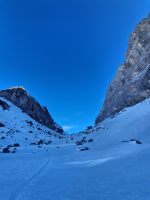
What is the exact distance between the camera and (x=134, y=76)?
79.9m

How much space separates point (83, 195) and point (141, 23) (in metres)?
96.3

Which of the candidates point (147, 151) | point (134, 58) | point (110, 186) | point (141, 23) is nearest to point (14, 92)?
point (134, 58)

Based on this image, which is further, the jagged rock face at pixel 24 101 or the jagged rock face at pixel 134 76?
the jagged rock face at pixel 24 101

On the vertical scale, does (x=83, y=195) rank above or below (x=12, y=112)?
below

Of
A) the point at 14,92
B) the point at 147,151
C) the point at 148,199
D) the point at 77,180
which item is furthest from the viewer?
the point at 14,92

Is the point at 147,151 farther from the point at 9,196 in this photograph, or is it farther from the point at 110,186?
the point at 9,196

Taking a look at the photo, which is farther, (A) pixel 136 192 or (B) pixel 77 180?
(B) pixel 77 180

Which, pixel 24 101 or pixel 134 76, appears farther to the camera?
pixel 24 101

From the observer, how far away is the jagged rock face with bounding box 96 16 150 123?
67.3 m

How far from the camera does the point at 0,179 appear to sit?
12.3 m

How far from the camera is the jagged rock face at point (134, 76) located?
221 feet

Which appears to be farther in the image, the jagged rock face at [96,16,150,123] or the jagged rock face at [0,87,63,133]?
the jagged rock face at [0,87,63,133]

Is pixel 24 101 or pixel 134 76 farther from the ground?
pixel 134 76

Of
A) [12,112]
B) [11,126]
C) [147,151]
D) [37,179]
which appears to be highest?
[12,112]
